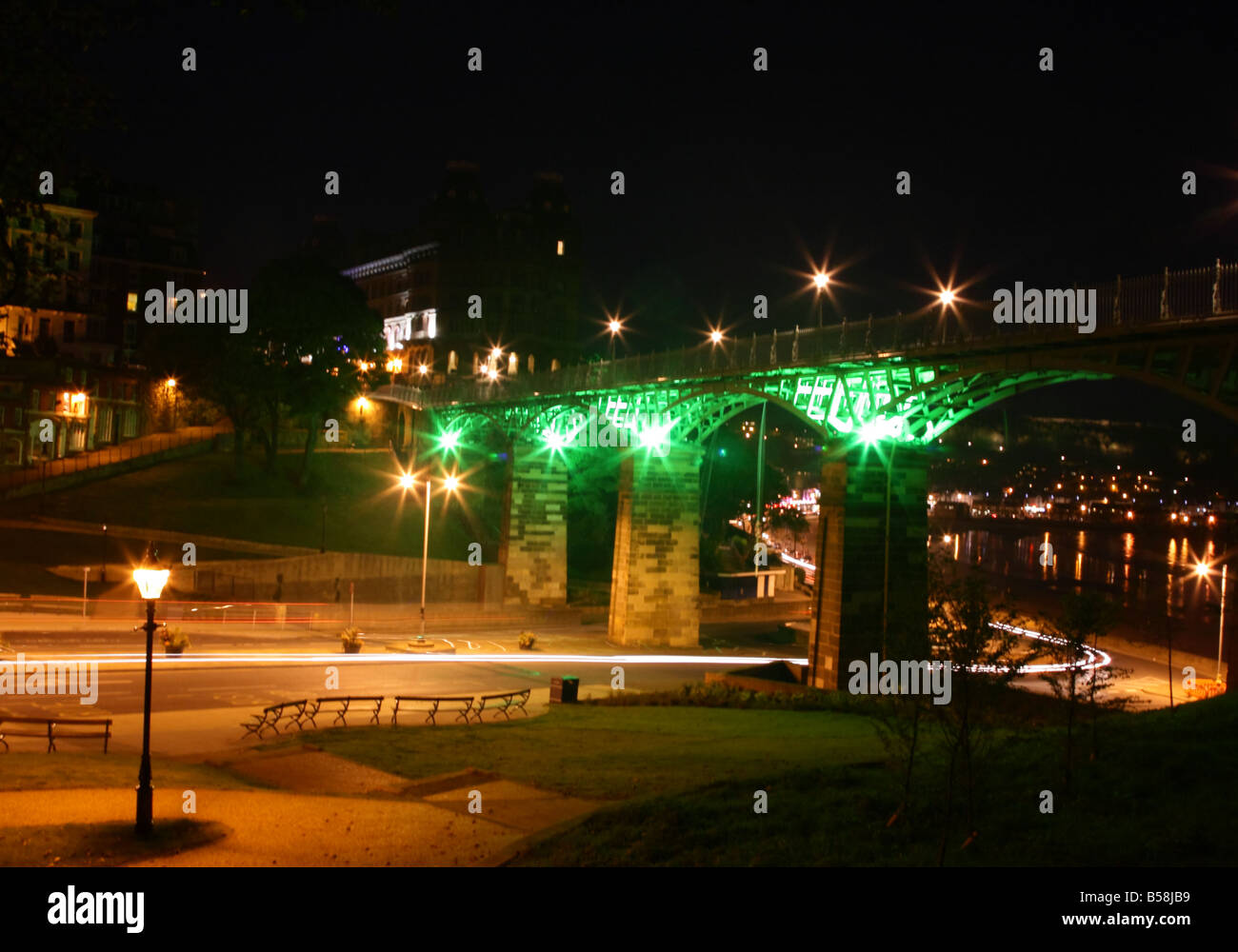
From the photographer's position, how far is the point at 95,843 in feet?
37.8

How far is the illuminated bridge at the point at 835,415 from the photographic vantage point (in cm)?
2483

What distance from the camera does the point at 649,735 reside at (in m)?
22.8

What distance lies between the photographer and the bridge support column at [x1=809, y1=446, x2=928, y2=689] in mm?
33656

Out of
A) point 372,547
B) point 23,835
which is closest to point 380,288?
point 372,547

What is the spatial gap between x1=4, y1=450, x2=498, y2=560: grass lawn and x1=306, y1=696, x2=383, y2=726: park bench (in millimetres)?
27893

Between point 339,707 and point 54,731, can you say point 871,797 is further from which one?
point 339,707

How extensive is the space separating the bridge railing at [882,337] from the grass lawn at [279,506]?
12833 mm

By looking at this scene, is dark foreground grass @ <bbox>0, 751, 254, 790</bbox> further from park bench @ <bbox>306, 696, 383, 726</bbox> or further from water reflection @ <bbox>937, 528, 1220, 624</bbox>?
water reflection @ <bbox>937, 528, 1220, 624</bbox>

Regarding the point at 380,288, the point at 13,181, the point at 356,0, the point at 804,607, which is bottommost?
the point at 804,607

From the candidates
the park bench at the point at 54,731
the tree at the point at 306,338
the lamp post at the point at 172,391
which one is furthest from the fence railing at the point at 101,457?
the park bench at the point at 54,731

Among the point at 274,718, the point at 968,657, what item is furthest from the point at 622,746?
the point at 968,657

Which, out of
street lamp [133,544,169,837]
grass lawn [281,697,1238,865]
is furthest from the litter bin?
street lamp [133,544,169,837]
